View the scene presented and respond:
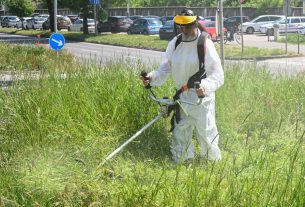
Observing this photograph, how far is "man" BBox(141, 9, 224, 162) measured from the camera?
18.0 ft

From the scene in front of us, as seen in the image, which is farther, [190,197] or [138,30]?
[138,30]

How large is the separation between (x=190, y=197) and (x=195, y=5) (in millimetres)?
64858

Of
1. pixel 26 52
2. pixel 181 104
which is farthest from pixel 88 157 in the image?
pixel 26 52

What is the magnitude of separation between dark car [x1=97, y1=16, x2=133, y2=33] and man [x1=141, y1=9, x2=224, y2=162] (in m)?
41.3

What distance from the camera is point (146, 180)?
15.4ft

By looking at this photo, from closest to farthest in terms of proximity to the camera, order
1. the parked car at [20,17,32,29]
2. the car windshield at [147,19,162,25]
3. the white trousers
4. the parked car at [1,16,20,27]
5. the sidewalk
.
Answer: the white trousers → the sidewalk → the car windshield at [147,19,162,25] → the parked car at [20,17,32,29] → the parked car at [1,16,20,27]

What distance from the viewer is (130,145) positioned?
6133 mm

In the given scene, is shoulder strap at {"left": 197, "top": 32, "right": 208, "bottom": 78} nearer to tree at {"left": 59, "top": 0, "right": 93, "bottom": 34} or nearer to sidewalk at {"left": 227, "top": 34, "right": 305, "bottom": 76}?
sidewalk at {"left": 227, "top": 34, "right": 305, "bottom": 76}

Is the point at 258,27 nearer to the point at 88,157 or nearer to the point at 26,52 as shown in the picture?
the point at 26,52

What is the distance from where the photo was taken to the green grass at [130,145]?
416 cm

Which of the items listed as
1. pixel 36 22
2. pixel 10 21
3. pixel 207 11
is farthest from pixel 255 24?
pixel 10 21

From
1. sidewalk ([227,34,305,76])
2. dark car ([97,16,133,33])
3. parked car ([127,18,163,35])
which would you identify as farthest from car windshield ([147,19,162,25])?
sidewalk ([227,34,305,76])

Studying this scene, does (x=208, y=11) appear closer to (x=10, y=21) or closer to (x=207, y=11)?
(x=207, y=11)

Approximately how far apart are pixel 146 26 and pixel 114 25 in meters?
4.70
